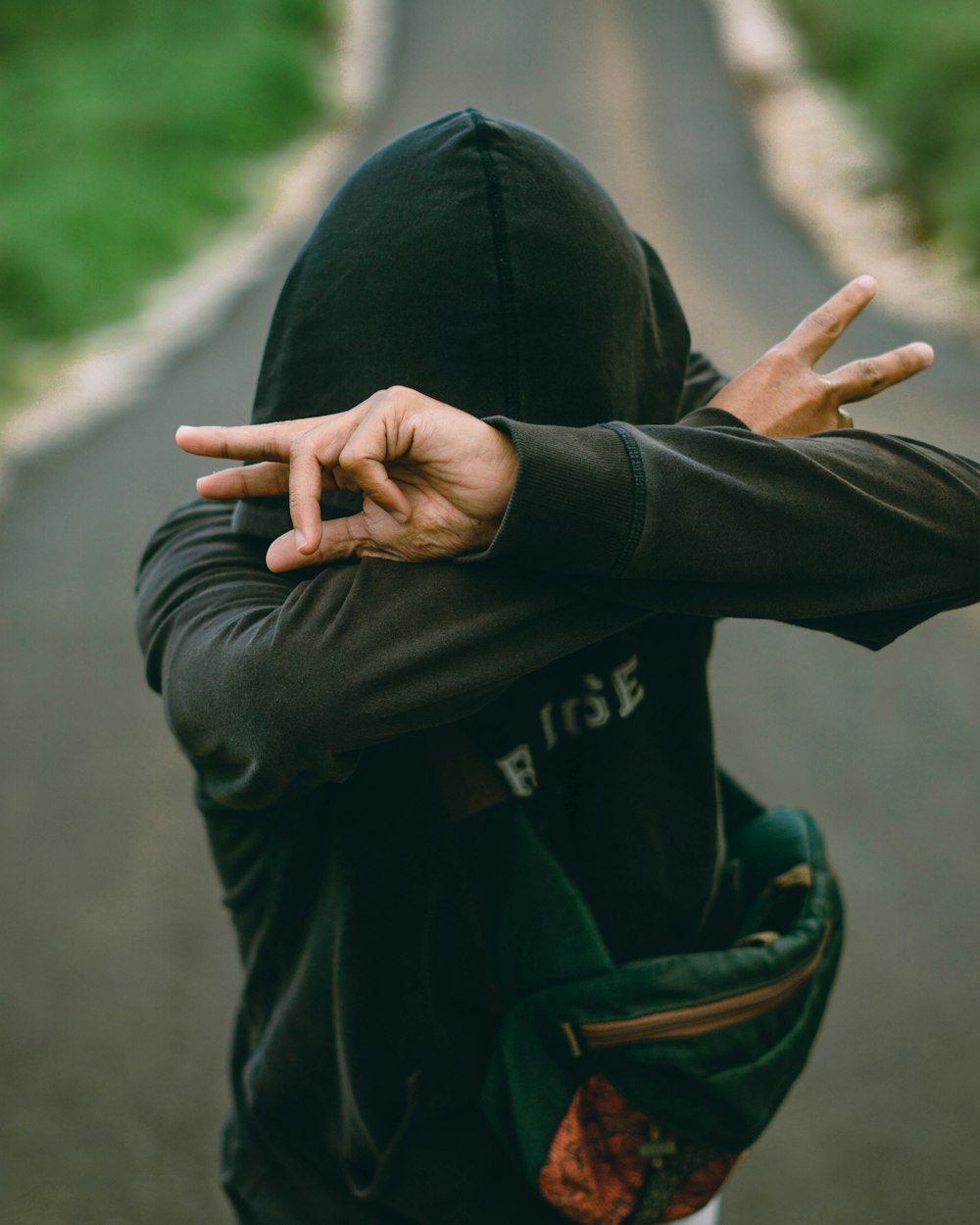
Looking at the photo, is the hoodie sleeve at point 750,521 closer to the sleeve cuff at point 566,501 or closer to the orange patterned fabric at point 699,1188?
the sleeve cuff at point 566,501

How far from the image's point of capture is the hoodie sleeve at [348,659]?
3.32 feet

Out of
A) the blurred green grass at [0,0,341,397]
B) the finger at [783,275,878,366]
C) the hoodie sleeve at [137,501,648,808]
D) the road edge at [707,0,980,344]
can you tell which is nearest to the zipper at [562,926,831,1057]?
the hoodie sleeve at [137,501,648,808]

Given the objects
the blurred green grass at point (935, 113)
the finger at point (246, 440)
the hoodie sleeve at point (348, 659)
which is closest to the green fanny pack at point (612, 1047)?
the hoodie sleeve at point (348, 659)

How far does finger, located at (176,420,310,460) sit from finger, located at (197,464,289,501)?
38 millimetres

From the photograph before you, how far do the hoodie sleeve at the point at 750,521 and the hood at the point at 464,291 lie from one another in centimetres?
11

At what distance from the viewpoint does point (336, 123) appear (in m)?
16.3

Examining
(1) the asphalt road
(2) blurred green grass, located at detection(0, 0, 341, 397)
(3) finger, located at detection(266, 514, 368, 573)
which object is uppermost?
(2) blurred green grass, located at detection(0, 0, 341, 397)

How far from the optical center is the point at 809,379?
126 centimetres

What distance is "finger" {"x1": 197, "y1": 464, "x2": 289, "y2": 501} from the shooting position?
1.11 m

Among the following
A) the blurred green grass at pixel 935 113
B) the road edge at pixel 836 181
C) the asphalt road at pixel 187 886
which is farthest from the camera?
the blurred green grass at pixel 935 113

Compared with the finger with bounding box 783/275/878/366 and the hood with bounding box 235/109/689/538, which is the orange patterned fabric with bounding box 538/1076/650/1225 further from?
the finger with bounding box 783/275/878/366

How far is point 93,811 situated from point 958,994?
8.59 feet

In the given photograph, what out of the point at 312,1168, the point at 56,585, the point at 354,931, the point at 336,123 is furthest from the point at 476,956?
the point at 336,123

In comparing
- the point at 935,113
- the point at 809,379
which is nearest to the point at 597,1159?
the point at 809,379
